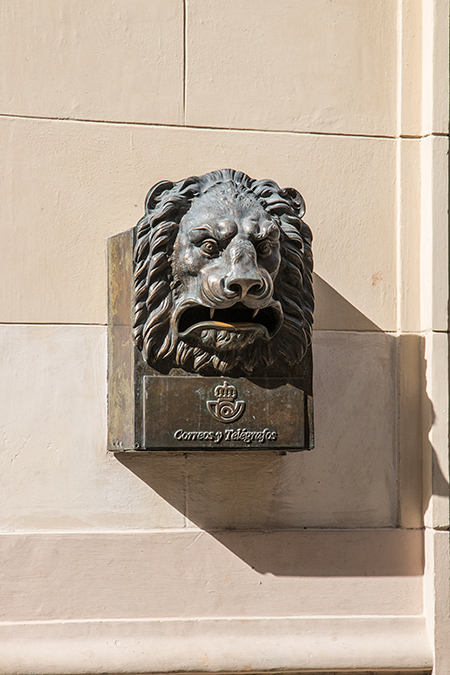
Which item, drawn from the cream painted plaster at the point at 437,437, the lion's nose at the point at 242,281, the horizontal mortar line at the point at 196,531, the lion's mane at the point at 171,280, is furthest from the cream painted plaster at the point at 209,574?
the lion's nose at the point at 242,281

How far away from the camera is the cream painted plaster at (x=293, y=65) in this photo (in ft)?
9.20

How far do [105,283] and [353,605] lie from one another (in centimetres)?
125

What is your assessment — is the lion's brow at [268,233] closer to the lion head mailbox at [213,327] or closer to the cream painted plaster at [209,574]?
the lion head mailbox at [213,327]

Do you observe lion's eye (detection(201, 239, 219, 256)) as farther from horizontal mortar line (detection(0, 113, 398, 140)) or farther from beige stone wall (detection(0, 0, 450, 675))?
horizontal mortar line (detection(0, 113, 398, 140))

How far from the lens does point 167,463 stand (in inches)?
107

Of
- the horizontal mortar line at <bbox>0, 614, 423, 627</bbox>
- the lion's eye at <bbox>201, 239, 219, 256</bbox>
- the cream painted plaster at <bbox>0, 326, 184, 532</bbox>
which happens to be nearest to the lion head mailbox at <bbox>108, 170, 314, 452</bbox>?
the lion's eye at <bbox>201, 239, 219, 256</bbox>

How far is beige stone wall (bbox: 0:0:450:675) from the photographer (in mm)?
2648

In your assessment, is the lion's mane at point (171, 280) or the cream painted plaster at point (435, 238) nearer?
the lion's mane at point (171, 280)

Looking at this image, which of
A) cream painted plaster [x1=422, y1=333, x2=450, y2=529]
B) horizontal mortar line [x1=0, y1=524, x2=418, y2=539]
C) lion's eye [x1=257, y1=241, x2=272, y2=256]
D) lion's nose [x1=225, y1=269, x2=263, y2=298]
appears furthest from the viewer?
cream painted plaster [x1=422, y1=333, x2=450, y2=529]

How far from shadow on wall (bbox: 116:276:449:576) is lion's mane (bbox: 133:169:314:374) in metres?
0.35

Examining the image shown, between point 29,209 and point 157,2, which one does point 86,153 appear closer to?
point 29,209

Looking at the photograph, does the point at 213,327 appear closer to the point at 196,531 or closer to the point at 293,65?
the point at 196,531

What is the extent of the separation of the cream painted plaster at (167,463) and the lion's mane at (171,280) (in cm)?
34

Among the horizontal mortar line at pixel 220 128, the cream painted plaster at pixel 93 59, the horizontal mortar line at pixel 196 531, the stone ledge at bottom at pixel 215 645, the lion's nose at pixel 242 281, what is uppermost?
the cream painted plaster at pixel 93 59
